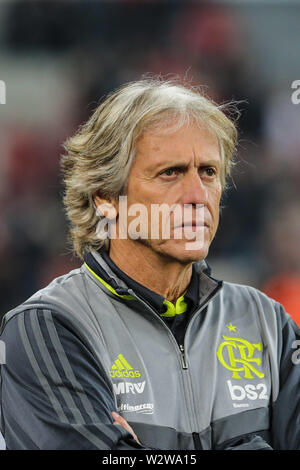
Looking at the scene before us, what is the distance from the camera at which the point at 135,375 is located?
197 cm

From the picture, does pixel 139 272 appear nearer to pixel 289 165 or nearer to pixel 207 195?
pixel 207 195

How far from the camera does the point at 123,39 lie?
6.09 meters

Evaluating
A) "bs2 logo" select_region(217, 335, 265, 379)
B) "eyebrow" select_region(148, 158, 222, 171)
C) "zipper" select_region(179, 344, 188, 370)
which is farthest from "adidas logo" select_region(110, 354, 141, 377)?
"eyebrow" select_region(148, 158, 222, 171)

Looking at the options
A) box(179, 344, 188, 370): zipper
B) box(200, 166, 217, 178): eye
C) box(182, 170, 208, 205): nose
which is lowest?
box(179, 344, 188, 370): zipper

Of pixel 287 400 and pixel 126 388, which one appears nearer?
pixel 126 388

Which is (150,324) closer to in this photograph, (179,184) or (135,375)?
(135,375)

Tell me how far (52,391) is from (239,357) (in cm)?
57

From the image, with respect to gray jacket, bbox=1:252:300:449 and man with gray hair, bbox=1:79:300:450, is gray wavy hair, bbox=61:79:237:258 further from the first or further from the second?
gray jacket, bbox=1:252:300:449

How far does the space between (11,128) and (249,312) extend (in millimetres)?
3836

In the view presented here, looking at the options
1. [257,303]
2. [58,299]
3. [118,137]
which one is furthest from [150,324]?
[118,137]

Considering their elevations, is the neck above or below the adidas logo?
above

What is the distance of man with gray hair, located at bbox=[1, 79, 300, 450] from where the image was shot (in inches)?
74.4
